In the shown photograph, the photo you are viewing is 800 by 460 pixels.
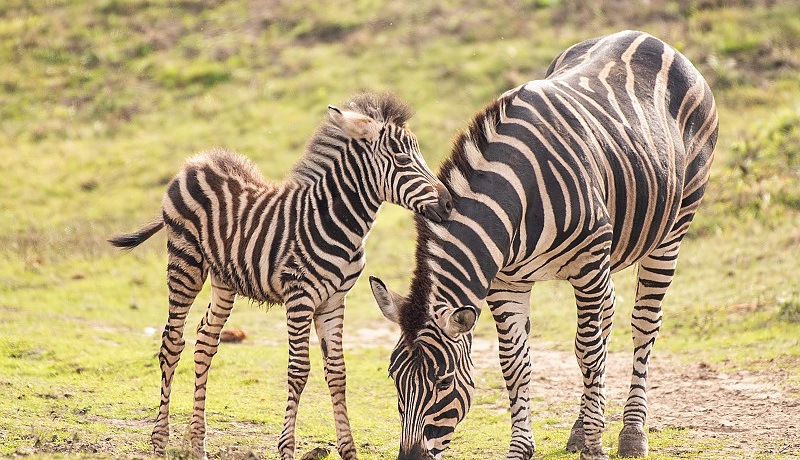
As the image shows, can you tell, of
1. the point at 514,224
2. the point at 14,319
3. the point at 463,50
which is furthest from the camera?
the point at 463,50

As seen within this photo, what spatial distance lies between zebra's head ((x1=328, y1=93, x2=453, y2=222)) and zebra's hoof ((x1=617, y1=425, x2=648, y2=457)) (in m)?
2.69

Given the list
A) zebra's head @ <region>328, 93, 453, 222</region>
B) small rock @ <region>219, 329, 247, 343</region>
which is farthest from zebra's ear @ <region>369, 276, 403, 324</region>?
small rock @ <region>219, 329, 247, 343</region>

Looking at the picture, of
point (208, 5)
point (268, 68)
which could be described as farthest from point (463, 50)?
point (208, 5)

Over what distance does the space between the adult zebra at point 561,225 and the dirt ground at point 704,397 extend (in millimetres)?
812

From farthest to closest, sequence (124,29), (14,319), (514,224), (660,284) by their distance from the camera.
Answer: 1. (124,29)
2. (14,319)
3. (660,284)
4. (514,224)

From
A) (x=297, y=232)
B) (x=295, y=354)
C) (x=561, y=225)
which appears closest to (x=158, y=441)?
(x=295, y=354)

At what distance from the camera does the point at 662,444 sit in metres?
8.40

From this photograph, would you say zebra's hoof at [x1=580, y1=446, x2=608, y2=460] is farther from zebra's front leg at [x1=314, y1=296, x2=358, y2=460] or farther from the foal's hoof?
the foal's hoof

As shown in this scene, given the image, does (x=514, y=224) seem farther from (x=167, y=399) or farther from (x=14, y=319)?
(x=14, y=319)

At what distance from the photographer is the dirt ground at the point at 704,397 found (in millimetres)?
8406

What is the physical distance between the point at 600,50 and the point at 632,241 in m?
2.12

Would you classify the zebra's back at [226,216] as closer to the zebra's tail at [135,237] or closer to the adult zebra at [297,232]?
the adult zebra at [297,232]

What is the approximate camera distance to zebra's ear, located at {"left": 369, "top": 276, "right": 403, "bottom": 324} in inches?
258

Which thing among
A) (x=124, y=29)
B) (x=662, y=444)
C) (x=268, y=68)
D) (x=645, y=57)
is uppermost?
(x=124, y=29)
